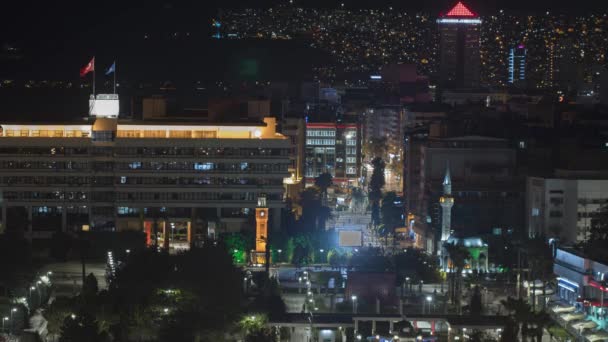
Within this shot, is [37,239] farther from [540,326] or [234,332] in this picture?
[540,326]

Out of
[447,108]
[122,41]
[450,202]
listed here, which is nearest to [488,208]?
[450,202]

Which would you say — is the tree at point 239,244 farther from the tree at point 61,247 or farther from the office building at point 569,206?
the office building at point 569,206

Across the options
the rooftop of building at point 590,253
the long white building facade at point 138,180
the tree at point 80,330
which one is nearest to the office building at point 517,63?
the long white building facade at point 138,180

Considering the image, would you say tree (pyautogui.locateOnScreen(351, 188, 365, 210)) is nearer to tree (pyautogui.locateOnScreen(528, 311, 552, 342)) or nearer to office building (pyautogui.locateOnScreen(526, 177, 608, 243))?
office building (pyautogui.locateOnScreen(526, 177, 608, 243))

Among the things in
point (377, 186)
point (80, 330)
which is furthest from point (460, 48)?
point (80, 330)

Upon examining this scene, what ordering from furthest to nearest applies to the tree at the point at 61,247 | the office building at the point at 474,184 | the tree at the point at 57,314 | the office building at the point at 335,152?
the office building at the point at 335,152 → the office building at the point at 474,184 → the tree at the point at 61,247 → the tree at the point at 57,314

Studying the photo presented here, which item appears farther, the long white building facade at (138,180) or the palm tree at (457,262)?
the long white building facade at (138,180)

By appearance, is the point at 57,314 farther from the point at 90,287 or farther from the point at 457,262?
the point at 457,262
